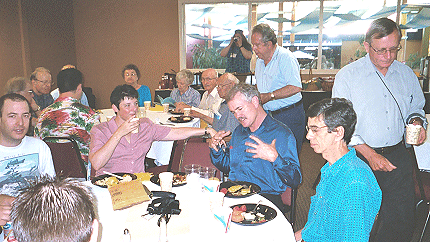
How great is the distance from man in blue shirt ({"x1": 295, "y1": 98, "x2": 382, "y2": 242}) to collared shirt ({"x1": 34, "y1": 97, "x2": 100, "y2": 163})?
232cm

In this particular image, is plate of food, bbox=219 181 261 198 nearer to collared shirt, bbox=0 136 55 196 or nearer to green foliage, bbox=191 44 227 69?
collared shirt, bbox=0 136 55 196

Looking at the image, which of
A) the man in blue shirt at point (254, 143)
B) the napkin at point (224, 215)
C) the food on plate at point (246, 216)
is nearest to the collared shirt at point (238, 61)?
the man in blue shirt at point (254, 143)

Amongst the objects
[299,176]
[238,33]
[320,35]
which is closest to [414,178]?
[299,176]

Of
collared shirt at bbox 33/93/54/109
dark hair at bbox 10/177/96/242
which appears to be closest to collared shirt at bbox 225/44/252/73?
collared shirt at bbox 33/93/54/109

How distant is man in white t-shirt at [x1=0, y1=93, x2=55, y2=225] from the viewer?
2.24m

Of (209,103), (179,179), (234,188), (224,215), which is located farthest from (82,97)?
(224,215)

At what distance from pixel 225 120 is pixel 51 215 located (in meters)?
2.73

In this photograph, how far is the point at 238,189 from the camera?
2137mm

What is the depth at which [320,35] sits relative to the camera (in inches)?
351

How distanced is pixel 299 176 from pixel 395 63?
3.94 ft

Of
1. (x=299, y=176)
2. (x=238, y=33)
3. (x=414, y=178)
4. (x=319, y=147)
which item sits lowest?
(x=414, y=178)

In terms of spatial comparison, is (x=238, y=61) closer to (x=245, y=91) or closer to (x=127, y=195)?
(x=245, y=91)

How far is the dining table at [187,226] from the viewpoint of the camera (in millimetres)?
1616

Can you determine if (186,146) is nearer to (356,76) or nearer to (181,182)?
(181,182)
